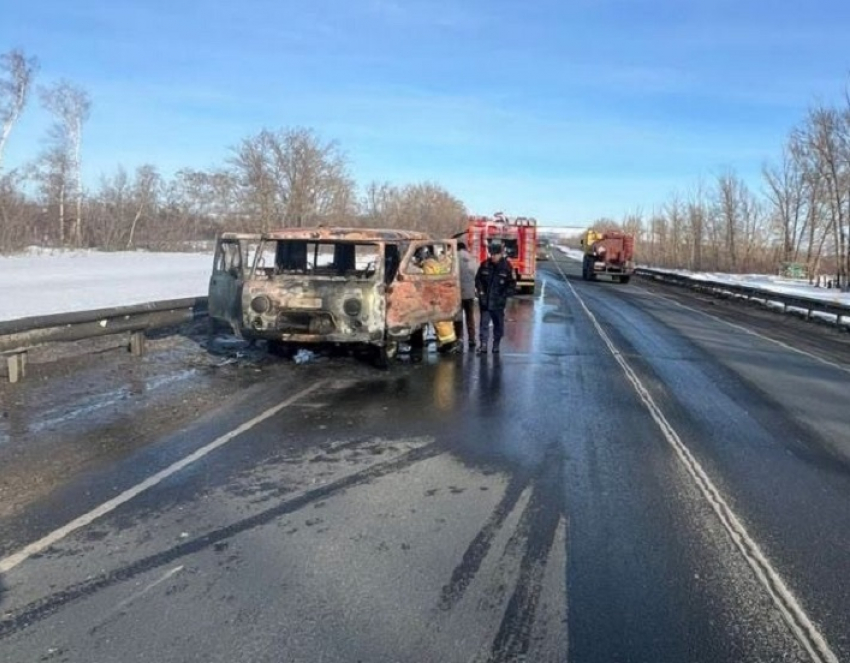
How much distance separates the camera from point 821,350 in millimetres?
15352

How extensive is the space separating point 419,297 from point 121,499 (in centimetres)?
663

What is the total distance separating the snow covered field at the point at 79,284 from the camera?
18.4 meters

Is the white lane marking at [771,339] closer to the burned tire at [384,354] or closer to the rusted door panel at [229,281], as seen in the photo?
the burned tire at [384,354]

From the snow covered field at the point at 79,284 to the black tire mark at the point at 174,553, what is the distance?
448 inches

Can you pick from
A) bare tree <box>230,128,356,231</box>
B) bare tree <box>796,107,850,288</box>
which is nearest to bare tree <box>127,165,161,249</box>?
bare tree <box>230,128,356,231</box>

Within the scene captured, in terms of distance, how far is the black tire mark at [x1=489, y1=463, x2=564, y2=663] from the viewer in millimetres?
3414

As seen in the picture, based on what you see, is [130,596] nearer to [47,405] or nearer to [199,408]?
[199,408]

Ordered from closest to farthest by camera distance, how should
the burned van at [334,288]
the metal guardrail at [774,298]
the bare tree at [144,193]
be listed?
the burned van at [334,288] < the metal guardrail at [774,298] < the bare tree at [144,193]

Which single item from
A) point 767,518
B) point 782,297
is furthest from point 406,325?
point 782,297

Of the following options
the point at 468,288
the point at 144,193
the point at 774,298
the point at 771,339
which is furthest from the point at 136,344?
the point at 144,193

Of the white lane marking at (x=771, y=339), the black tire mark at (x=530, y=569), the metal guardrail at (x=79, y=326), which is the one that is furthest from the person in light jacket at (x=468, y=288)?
the black tire mark at (x=530, y=569)

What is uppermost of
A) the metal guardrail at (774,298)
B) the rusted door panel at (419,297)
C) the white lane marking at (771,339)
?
the rusted door panel at (419,297)

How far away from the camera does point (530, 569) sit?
423cm

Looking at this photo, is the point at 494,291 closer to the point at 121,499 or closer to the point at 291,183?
the point at 121,499
